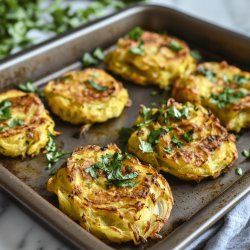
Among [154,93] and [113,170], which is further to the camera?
[154,93]

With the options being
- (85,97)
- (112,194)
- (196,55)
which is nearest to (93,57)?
(85,97)

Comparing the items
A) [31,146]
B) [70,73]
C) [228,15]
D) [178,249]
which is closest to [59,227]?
[178,249]

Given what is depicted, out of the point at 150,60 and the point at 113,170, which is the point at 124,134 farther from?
the point at 150,60

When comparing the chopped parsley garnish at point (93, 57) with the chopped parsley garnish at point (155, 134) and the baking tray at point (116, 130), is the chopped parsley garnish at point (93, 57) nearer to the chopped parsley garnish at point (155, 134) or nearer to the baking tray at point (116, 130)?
the baking tray at point (116, 130)

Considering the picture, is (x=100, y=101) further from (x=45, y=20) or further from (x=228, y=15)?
(x=228, y=15)

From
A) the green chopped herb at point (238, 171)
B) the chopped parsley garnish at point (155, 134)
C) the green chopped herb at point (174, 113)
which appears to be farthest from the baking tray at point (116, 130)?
the green chopped herb at point (174, 113)

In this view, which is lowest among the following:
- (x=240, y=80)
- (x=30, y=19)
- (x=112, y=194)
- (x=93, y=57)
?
(x=30, y=19)

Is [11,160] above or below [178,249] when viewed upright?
below
